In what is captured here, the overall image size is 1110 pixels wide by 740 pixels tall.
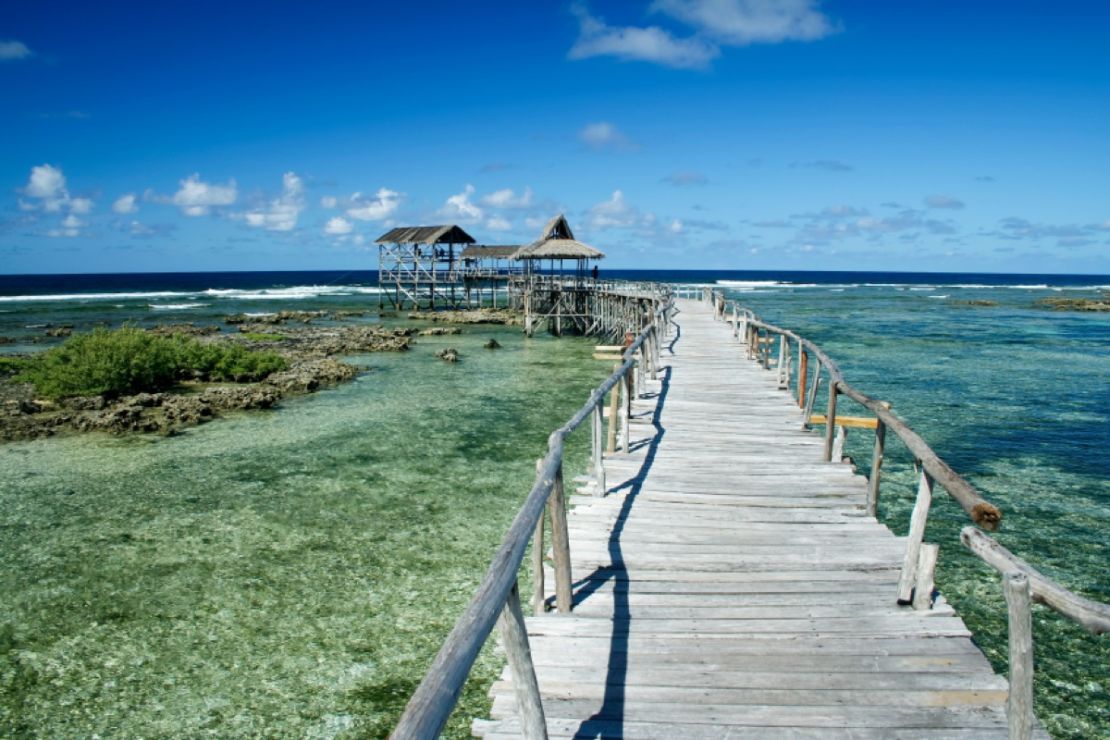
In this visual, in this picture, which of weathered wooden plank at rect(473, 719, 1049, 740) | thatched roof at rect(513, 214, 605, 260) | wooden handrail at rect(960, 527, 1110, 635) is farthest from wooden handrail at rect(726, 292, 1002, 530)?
thatched roof at rect(513, 214, 605, 260)

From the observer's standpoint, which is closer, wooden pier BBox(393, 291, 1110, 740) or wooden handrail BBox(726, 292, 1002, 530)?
wooden pier BBox(393, 291, 1110, 740)

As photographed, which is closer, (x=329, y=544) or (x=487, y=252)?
(x=329, y=544)

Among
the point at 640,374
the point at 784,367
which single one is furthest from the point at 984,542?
the point at 784,367

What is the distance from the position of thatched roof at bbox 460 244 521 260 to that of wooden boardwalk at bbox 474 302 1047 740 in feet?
147

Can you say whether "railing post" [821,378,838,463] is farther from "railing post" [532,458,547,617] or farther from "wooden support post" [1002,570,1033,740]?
"wooden support post" [1002,570,1033,740]

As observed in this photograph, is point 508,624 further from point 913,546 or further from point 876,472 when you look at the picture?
point 876,472

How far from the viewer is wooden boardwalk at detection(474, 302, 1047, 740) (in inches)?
144

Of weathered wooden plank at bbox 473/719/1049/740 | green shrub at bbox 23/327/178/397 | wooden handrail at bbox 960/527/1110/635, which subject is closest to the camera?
wooden handrail at bbox 960/527/1110/635

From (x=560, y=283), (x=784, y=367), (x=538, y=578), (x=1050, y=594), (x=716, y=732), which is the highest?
(x=560, y=283)

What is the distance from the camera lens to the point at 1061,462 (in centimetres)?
1350

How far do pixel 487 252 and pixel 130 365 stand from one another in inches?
1352

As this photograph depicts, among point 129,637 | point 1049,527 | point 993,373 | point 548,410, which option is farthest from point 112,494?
point 993,373

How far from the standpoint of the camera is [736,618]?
4621 millimetres

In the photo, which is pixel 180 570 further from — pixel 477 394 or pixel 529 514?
pixel 477 394
